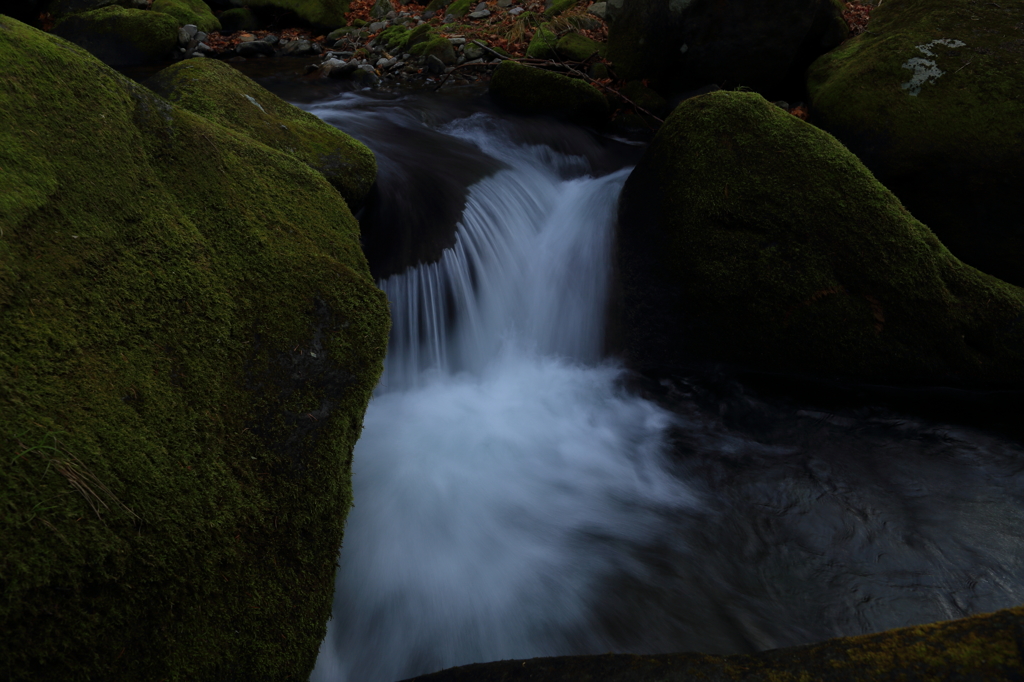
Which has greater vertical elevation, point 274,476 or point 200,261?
point 200,261

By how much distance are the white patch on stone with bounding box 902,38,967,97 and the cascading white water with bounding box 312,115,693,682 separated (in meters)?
3.02

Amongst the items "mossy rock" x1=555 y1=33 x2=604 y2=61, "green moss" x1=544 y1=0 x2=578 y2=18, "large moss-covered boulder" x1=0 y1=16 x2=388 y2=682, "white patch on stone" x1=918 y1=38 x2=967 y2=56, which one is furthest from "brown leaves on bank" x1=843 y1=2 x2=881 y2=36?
"large moss-covered boulder" x1=0 y1=16 x2=388 y2=682

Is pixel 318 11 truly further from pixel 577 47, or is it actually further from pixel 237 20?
pixel 577 47

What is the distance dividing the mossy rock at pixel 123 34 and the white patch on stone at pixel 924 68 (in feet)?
43.7

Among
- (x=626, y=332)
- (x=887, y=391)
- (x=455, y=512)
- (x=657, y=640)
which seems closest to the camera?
(x=657, y=640)

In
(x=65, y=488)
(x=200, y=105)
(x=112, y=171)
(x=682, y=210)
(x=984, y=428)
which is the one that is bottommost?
(x=984, y=428)

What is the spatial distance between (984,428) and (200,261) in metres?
5.47

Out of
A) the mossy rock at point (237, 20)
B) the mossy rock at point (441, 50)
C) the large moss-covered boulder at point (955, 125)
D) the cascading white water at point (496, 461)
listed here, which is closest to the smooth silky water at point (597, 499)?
the cascading white water at point (496, 461)

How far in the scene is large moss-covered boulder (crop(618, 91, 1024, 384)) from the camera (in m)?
4.03

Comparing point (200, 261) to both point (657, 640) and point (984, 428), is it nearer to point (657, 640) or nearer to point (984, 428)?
point (657, 640)

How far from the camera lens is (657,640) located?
2.91 m

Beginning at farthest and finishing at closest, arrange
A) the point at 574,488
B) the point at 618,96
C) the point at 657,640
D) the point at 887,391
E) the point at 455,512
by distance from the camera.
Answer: the point at 618,96 < the point at 887,391 < the point at 574,488 < the point at 455,512 < the point at 657,640

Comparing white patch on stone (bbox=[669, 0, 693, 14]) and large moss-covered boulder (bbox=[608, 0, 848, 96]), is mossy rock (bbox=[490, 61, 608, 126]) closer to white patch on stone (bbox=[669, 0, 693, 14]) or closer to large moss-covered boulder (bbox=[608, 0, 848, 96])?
large moss-covered boulder (bbox=[608, 0, 848, 96])

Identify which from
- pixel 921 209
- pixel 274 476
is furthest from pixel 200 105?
pixel 921 209
